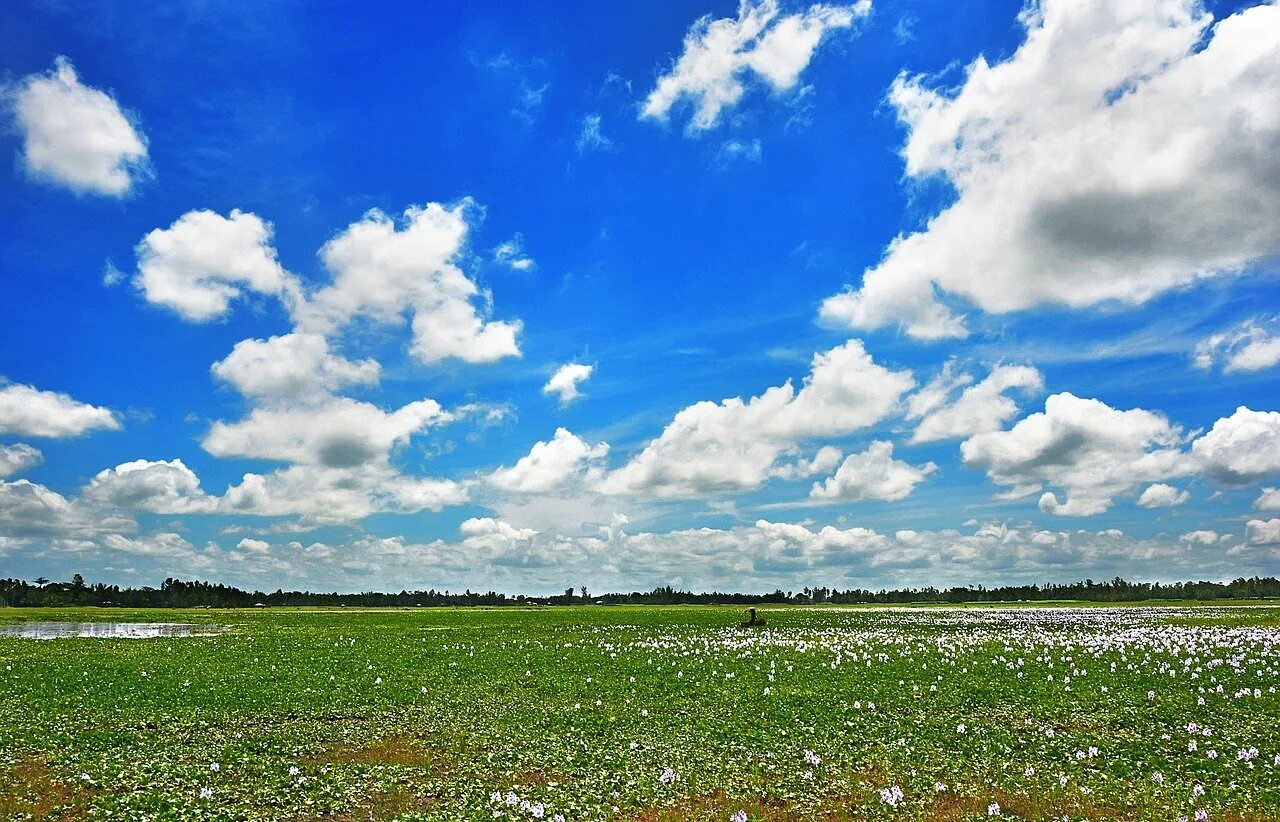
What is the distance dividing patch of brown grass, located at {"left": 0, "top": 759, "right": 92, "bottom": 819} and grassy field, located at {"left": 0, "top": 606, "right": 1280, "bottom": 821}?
58 mm

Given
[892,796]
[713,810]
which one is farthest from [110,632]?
[892,796]

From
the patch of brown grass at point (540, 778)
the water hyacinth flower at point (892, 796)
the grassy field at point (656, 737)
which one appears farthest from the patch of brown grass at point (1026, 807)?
the patch of brown grass at point (540, 778)

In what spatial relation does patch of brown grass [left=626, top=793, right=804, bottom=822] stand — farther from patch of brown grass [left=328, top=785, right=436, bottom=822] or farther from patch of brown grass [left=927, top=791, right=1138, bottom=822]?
patch of brown grass [left=328, top=785, right=436, bottom=822]

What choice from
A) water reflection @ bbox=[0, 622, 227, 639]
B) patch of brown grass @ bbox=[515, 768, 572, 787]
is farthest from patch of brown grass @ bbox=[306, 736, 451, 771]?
water reflection @ bbox=[0, 622, 227, 639]

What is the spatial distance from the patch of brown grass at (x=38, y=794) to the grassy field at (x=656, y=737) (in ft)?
0.19

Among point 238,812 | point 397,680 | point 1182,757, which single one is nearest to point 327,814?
point 238,812

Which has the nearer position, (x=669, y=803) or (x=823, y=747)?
(x=669, y=803)

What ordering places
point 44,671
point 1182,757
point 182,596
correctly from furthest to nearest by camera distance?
point 182,596
point 44,671
point 1182,757

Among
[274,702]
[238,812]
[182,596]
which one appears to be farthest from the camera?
[182,596]

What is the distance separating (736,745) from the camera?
17.2m

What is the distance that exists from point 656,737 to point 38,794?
12.1 meters

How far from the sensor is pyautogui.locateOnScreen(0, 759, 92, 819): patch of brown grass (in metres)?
12.8

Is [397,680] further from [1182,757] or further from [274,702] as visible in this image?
[1182,757]

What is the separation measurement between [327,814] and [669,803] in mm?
5942
